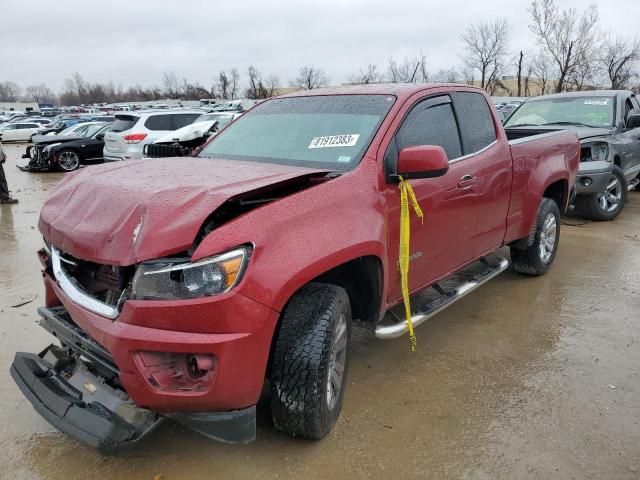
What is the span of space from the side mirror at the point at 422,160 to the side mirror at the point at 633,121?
6427 millimetres

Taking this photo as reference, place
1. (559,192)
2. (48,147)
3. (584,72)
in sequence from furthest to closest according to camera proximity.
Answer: (584,72) < (48,147) < (559,192)

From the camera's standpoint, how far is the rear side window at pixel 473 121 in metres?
4.02

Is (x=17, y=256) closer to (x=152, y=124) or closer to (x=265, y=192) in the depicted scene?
(x=265, y=192)

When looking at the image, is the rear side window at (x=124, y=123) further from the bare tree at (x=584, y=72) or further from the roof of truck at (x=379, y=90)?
the bare tree at (x=584, y=72)

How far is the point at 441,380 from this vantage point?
11.3 feet

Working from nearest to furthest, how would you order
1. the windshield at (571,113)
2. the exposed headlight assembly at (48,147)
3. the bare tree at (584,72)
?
the windshield at (571,113) → the exposed headlight assembly at (48,147) → the bare tree at (584,72)

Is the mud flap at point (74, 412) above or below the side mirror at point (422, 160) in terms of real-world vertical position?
below

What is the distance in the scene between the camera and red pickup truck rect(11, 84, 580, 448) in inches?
86.9

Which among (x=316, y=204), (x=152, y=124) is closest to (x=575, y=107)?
(x=316, y=204)

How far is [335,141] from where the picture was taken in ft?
10.9

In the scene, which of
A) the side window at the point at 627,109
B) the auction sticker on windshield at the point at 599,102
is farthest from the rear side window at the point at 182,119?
the side window at the point at 627,109

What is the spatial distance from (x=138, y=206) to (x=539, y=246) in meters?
4.12

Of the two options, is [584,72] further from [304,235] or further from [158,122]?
[304,235]

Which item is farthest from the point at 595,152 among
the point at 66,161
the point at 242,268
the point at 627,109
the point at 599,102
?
the point at 66,161
